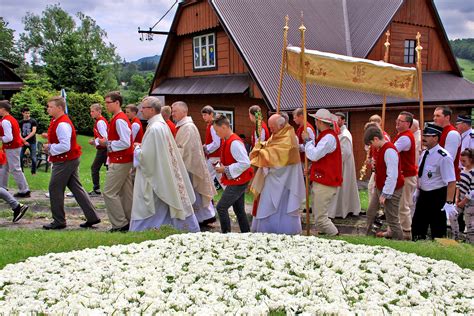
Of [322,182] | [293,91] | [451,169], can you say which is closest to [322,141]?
[322,182]

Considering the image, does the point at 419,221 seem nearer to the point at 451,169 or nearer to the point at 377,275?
the point at 451,169

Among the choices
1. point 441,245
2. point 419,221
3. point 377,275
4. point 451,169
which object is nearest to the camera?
point 377,275

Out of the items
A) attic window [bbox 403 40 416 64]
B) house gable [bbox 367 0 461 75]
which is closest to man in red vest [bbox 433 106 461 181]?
house gable [bbox 367 0 461 75]

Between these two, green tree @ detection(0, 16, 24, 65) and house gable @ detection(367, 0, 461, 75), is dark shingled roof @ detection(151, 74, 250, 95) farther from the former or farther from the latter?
green tree @ detection(0, 16, 24, 65)

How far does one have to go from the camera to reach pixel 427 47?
19844 millimetres

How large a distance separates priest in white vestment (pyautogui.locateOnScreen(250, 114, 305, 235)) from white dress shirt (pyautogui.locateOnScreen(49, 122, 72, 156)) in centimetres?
302

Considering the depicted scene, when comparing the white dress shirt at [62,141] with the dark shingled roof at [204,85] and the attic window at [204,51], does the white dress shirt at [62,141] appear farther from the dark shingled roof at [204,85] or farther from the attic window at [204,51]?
Answer: the attic window at [204,51]

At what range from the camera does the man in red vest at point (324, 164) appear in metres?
7.40

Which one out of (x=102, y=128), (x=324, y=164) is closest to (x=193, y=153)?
(x=324, y=164)

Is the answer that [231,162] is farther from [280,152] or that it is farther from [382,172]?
[382,172]

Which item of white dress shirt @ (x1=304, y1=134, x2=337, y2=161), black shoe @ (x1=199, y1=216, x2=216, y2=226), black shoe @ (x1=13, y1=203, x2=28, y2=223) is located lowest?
black shoe @ (x1=199, y1=216, x2=216, y2=226)

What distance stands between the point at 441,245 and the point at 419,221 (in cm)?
121

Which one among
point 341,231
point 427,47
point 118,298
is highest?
point 427,47

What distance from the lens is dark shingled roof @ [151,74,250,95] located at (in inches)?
627
